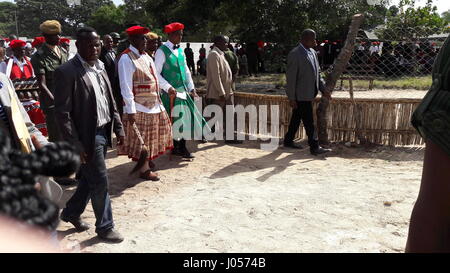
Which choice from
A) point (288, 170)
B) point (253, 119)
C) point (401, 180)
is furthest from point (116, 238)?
point (253, 119)

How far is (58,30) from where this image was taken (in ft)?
15.7

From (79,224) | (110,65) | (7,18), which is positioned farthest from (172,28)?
(7,18)

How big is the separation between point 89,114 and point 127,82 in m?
1.31

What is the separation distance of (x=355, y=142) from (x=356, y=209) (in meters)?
2.72

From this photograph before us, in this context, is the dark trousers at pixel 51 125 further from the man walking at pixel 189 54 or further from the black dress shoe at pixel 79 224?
the man walking at pixel 189 54

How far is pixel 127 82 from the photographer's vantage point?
4430mm

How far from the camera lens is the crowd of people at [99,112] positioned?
2.89 ft

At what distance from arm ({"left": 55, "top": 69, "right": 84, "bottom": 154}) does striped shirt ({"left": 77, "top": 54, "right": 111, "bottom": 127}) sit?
0.62ft

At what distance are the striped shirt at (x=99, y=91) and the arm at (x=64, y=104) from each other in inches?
7.5

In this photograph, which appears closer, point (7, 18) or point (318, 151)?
point (318, 151)

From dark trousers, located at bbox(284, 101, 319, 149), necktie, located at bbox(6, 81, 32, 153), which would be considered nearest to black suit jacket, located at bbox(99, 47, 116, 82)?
dark trousers, located at bbox(284, 101, 319, 149)

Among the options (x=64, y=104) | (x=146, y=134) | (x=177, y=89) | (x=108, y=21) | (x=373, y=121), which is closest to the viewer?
(x=64, y=104)

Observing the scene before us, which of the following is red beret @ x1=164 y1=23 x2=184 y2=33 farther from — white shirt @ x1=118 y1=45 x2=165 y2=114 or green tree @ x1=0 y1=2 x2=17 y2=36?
green tree @ x1=0 y1=2 x2=17 y2=36

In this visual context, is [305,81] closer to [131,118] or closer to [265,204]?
[265,204]
